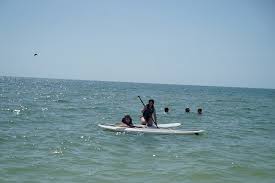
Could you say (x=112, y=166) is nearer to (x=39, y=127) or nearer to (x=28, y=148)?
(x=28, y=148)

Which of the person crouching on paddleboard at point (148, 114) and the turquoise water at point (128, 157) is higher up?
the person crouching on paddleboard at point (148, 114)

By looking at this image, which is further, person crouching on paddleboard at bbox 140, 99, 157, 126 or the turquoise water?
person crouching on paddleboard at bbox 140, 99, 157, 126

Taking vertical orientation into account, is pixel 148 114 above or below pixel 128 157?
above

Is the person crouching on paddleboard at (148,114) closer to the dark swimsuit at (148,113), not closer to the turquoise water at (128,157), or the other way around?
the dark swimsuit at (148,113)

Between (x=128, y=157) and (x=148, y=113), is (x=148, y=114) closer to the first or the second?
(x=148, y=113)

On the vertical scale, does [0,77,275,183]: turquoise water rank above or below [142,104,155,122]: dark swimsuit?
below

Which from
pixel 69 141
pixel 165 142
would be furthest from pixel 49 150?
pixel 165 142

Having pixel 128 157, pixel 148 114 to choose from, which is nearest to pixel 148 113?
pixel 148 114

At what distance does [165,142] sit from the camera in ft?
50.0

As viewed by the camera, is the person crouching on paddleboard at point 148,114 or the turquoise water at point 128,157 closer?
the turquoise water at point 128,157

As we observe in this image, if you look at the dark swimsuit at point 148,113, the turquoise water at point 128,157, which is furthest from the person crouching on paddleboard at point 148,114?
the turquoise water at point 128,157

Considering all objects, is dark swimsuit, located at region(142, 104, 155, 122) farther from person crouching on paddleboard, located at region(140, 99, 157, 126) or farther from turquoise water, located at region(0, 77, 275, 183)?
turquoise water, located at region(0, 77, 275, 183)

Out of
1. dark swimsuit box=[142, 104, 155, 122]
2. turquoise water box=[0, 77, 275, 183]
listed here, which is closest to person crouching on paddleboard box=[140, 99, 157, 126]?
dark swimsuit box=[142, 104, 155, 122]

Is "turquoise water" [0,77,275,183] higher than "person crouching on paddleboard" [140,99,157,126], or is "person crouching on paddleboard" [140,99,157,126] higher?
"person crouching on paddleboard" [140,99,157,126]
